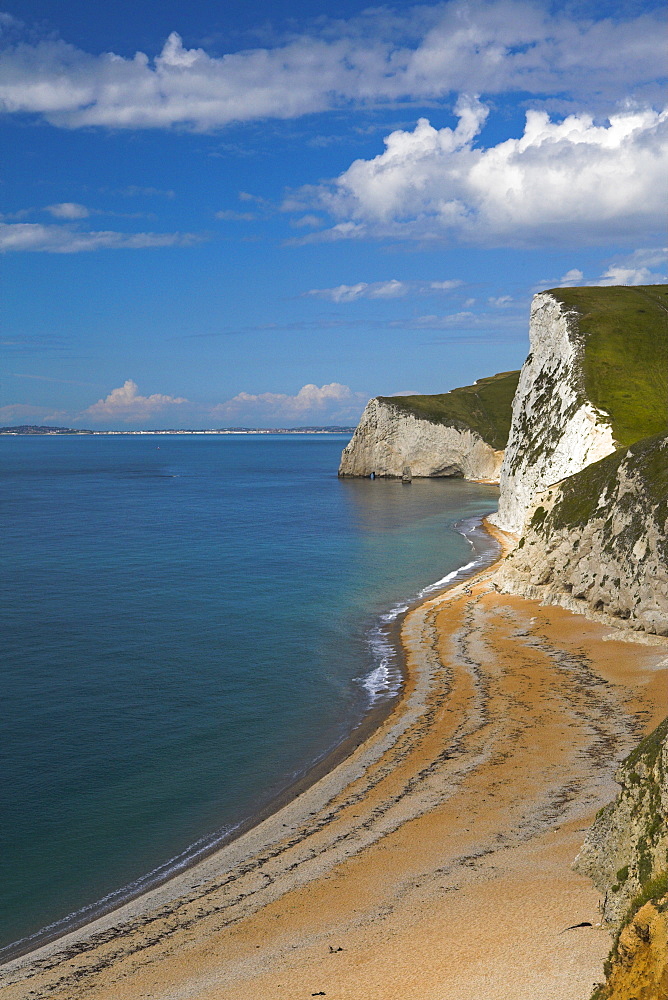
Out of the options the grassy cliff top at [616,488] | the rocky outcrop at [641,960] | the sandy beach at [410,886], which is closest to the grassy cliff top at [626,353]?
the grassy cliff top at [616,488]

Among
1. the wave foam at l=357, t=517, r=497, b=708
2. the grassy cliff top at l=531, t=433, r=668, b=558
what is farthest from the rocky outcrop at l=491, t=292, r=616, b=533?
the grassy cliff top at l=531, t=433, r=668, b=558

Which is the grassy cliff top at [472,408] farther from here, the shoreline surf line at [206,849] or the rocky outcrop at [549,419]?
the shoreline surf line at [206,849]

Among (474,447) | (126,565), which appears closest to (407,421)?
(474,447)

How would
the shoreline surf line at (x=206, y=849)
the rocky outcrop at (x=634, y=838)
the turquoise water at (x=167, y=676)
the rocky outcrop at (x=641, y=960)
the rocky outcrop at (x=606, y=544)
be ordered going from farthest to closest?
the rocky outcrop at (x=606, y=544) → the turquoise water at (x=167, y=676) → the shoreline surf line at (x=206, y=849) → the rocky outcrop at (x=634, y=838) → the rocky outcrop at (x=641, y=960)

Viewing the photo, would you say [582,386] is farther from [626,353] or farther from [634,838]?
[634,838]

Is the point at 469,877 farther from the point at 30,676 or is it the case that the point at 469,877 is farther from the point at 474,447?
the point at 474,447


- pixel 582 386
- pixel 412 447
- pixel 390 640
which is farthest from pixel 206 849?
pixel 412 447

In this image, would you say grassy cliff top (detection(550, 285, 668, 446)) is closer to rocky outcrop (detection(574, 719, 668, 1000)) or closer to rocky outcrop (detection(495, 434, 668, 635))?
rocky outcrop (detection(495, 434, 668, 635))
